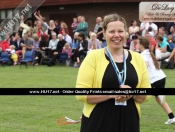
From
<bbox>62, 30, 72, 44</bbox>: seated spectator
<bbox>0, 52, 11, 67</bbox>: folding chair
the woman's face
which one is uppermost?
the woman's face

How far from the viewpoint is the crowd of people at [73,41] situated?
63.4 feet

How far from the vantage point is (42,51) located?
72.7ft

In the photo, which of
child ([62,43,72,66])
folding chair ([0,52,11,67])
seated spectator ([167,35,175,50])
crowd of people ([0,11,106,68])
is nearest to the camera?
seated spectator ([167,35,175,50])

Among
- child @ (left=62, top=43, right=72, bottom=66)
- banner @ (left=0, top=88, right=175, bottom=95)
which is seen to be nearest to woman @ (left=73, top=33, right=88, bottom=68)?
child @ (left=62, top=43, right=72, bottom=66)

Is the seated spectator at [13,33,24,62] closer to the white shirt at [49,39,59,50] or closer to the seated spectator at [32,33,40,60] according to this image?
the seated spectator at [32,33,40,60]

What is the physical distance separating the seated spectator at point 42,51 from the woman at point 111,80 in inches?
711

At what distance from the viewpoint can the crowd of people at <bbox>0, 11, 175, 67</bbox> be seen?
19.3m

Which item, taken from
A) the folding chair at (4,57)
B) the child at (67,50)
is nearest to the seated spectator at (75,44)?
the child at (67,50)

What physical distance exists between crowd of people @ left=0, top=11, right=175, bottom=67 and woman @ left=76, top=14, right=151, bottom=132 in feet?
47.6

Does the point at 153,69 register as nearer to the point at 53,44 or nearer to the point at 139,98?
the point at 139,98

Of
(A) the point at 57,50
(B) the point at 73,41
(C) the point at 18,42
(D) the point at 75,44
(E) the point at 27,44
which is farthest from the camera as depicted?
(C) the point at 18,42

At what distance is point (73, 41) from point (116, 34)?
18373mm

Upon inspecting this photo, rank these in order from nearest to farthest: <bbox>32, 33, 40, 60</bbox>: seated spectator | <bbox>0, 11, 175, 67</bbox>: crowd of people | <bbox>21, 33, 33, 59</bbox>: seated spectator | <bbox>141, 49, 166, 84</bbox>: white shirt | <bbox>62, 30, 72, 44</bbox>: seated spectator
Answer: <bbox>141, 49, 166, 84</bbox>: white shirt
<bbox>0, 11, 175, 67</bbox>: crowd of people
<bbox>62, 30, 72, 44</bbox>: seated spectator
<bbox>32, 33, 40, 60</bbox>: seated spectator
<bbox>21, 33, 33, 59</bbox>: seated spectator

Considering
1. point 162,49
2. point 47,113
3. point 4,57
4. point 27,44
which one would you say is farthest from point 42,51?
point 47,113
